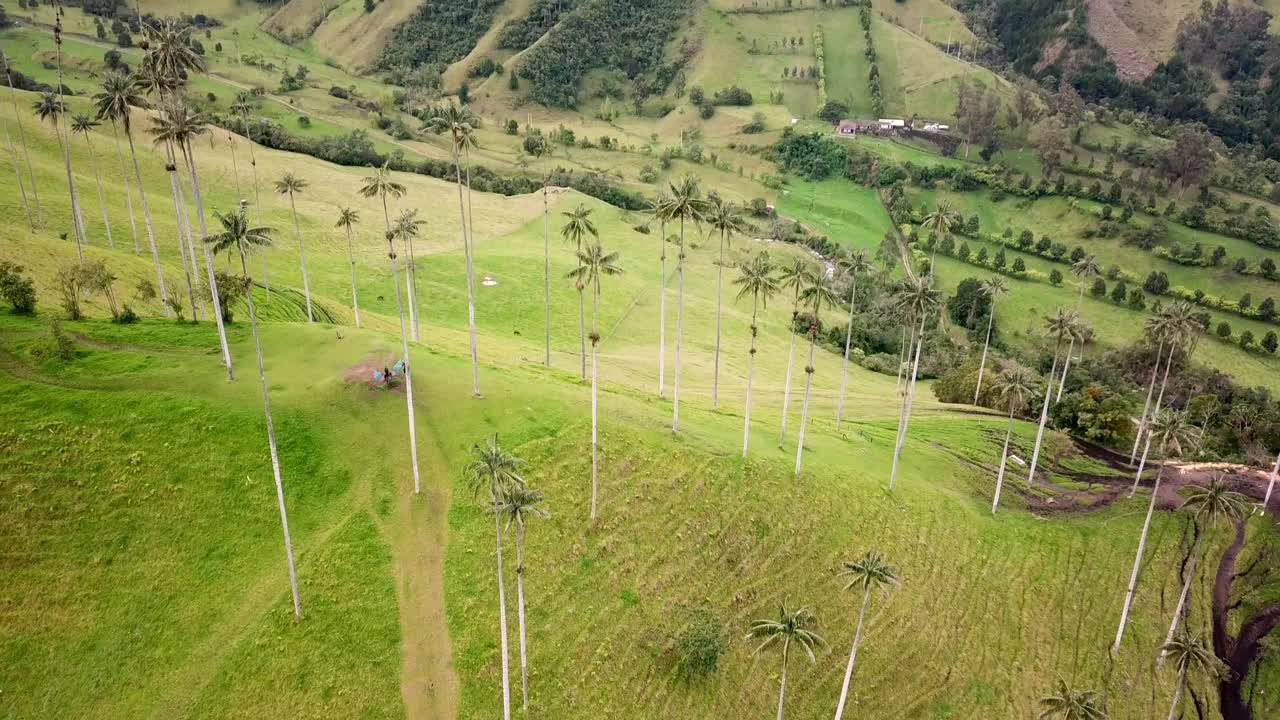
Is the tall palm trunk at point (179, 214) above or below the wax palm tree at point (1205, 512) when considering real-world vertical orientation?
above

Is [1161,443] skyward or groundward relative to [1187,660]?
skyward

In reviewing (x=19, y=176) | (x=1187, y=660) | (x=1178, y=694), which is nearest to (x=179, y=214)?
(x=19, y=176)

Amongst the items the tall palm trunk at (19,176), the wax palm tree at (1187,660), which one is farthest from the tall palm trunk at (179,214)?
the wax palm tree at (1187,660)

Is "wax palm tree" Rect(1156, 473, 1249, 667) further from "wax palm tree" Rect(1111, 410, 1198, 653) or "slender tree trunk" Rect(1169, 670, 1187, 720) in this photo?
"wax palm tree" Rect(1111, 410, 1198, 653)

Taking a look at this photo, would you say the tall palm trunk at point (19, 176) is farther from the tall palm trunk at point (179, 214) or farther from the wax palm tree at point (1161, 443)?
the wax palm tree at point (1161, 443)

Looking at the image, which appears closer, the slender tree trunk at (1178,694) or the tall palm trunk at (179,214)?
the slender tree trunk at (1178,694)

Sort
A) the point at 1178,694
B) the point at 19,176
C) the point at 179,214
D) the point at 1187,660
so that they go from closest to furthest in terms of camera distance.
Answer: the point at 1187,660 → the point at 1178,694 → the point at 179,214 → the point at 19,176

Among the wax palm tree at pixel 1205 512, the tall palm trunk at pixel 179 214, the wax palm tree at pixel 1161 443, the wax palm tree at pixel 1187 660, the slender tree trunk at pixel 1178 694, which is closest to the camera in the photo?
the wax palm tree at pixel 1187 660

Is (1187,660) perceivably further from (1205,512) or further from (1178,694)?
(1205,512)

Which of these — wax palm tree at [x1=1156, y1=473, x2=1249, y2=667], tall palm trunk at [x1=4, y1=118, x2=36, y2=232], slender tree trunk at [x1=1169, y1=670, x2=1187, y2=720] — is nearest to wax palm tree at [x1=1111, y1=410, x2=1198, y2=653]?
wax palm tree at [x1=1156, y1=473, x2=1249, y2=667]
